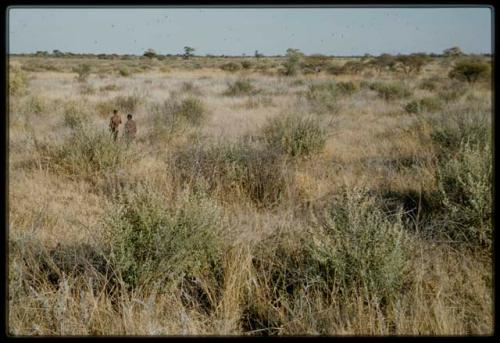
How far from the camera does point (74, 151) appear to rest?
6.74 metres

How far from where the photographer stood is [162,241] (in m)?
3.28

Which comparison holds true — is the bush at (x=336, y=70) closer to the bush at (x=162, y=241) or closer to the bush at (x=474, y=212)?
the bush at (x=474, y=212)

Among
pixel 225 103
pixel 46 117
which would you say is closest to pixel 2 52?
pixel 46 117

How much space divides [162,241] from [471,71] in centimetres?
2563

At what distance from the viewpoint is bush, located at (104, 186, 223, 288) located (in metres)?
3.19

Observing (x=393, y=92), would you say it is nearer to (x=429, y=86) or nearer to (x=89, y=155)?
(x=429, y=86)

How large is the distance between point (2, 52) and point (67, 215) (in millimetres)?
2189

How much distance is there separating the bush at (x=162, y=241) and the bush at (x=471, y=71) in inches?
959

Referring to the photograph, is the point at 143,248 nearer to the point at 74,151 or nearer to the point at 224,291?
the point at 224,291

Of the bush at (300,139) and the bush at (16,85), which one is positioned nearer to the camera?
the bush at (300,139)

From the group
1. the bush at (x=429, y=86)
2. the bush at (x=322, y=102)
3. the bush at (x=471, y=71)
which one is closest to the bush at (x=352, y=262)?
the bush at (x=322, y=102)

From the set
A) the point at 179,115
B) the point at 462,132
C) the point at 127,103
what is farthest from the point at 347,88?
the point at 462,132

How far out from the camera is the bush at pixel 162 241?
3.19 m

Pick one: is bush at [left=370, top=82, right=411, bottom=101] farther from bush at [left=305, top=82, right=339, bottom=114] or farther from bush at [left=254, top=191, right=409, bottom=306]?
bush at [left=254, top=191, right=409, bottom=306]
